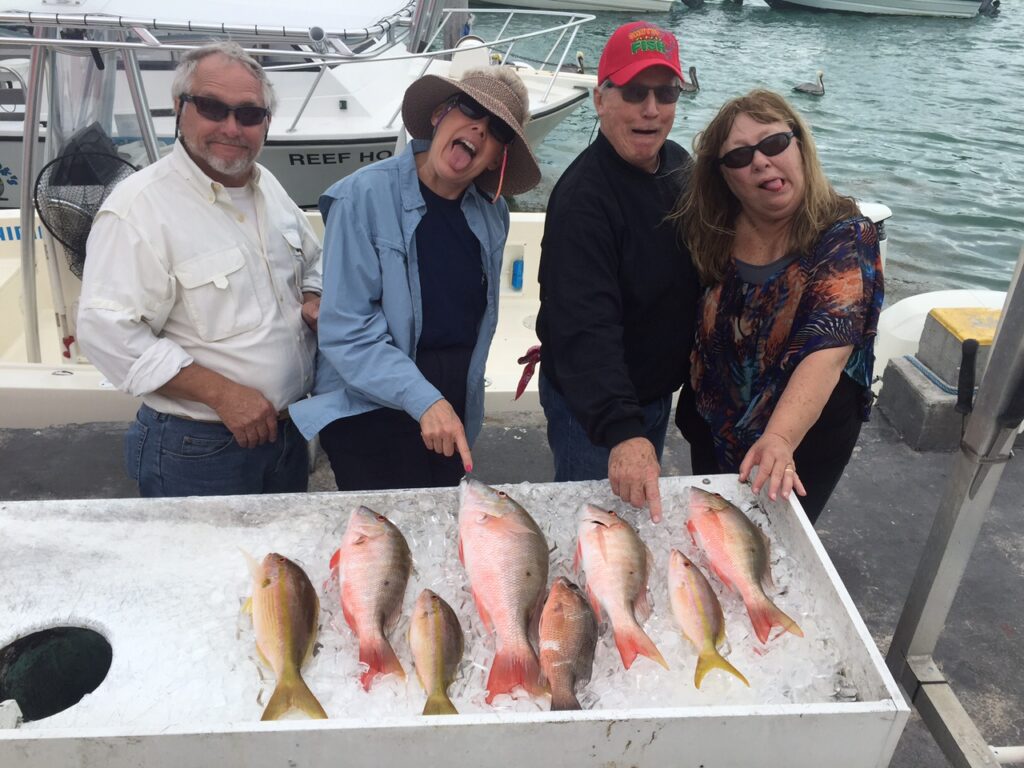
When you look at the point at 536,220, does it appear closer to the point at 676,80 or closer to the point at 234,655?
the point at 676,80

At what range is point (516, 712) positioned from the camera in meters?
1.38

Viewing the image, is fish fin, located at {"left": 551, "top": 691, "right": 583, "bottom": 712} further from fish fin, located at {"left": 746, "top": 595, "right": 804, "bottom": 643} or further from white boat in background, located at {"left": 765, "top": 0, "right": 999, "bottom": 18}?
white boat in background, located at {"left": 765, "top": 0, "right": 999, "bottom": 18}

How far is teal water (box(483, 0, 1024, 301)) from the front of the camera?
12.1 metres

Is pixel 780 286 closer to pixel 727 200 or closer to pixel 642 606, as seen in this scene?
pixel 727 200

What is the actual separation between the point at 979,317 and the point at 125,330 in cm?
381

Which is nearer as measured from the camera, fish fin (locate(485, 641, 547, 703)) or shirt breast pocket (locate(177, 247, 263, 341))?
fish fin (locate(485, 641, 547, 703))

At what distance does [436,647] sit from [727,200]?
1.50 metres

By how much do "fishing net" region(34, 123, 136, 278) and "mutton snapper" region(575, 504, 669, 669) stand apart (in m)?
2.72

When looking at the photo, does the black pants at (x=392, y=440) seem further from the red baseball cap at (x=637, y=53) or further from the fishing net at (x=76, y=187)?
the fishing net at (x=76, y=187)

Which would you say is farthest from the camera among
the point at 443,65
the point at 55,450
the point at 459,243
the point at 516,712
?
the point at 443,65

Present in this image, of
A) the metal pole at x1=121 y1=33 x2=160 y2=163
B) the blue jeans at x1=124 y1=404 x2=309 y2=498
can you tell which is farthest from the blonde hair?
the metal pole at x1=121 y1=33 x2=160 y2=163

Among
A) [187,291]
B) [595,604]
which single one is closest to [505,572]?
[595,604]

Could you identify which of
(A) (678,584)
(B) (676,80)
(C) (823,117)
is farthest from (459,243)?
(C) (823,117)

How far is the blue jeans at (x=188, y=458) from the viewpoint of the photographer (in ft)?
7.98
